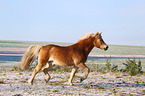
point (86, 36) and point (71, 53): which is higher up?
point (86, 36)

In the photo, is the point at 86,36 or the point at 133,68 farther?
the point at 133,68

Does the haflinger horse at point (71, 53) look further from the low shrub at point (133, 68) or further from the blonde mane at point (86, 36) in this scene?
the low shrub at point (133, 68)

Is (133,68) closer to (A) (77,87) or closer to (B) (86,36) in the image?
(B) (86,36)

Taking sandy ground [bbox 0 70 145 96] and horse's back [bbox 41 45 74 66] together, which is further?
horse's back [bbox 41 45 74 66]

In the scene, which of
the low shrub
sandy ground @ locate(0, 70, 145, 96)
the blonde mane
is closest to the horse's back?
→ the blonde mane

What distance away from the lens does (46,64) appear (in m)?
8.47

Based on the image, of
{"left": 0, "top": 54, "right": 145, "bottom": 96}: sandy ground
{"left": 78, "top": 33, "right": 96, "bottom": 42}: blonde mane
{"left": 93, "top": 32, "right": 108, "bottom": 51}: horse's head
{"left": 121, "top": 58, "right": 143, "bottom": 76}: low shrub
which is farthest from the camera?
{"left": 121, "top": 58, "right": 143, "bottom": 76}: low shrub

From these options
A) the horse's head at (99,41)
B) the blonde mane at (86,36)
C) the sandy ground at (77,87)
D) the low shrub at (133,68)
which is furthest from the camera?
the low shrub at (133,68)

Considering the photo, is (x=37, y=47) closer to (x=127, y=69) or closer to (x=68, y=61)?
(x=68, y=61)

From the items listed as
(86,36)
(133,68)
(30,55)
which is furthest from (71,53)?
(133,68)

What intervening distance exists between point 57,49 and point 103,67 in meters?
5.04

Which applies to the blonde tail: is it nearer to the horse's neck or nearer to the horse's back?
the horse's back

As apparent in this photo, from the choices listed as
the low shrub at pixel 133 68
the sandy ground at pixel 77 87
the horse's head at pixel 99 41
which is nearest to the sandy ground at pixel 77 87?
the sandy ground at pixel 77 87

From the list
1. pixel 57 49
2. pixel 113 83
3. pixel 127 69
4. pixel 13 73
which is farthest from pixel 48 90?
pixel 127 69
